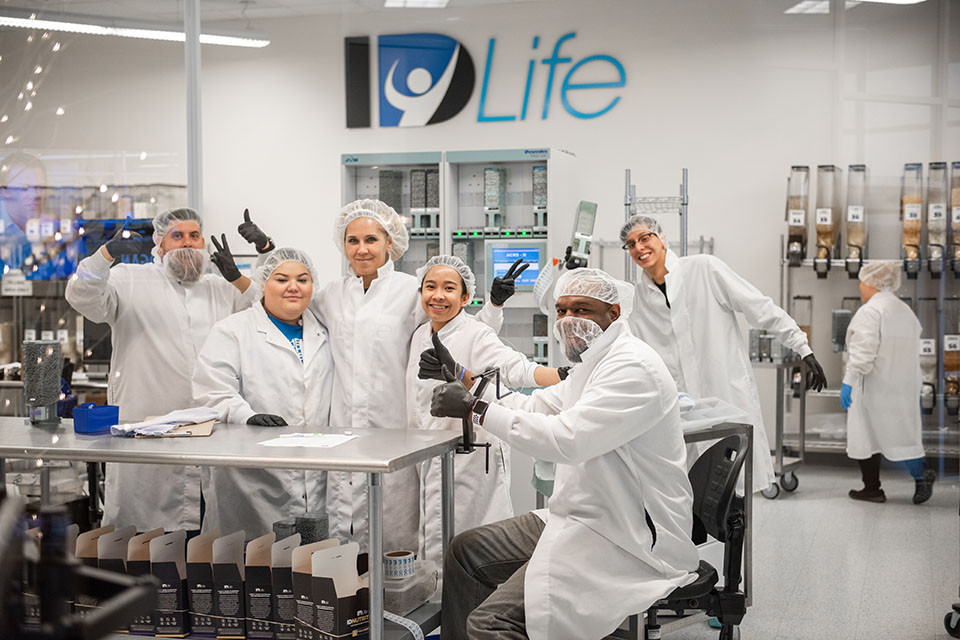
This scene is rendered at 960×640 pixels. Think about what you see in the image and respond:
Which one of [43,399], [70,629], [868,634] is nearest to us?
[70,629]

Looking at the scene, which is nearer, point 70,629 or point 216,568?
→ point 70,629

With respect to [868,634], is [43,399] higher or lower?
higher

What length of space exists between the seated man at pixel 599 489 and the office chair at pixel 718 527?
134mm

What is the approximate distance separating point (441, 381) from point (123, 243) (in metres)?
1.69

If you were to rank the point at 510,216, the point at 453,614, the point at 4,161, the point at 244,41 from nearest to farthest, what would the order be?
the point at 453,614 → the point at 4,161 → the point at 510,216 → the point at 244,41

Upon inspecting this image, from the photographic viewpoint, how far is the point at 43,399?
3.18 metres

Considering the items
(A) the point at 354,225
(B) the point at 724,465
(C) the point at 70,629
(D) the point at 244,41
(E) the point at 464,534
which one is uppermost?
(D) the point at 244,41

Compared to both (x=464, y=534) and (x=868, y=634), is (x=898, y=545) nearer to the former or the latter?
(x=868, y=634)

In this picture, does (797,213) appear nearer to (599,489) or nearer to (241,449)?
(599,489)

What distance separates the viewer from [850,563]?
4453 millimetres

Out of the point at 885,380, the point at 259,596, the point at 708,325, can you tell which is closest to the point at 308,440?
the point at 259,596

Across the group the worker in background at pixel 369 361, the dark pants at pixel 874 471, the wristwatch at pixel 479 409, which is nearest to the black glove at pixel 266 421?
the worker in background at pixel 369 361

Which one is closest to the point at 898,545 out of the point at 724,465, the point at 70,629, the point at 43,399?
the point at 724,465

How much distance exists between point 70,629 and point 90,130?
402cm
